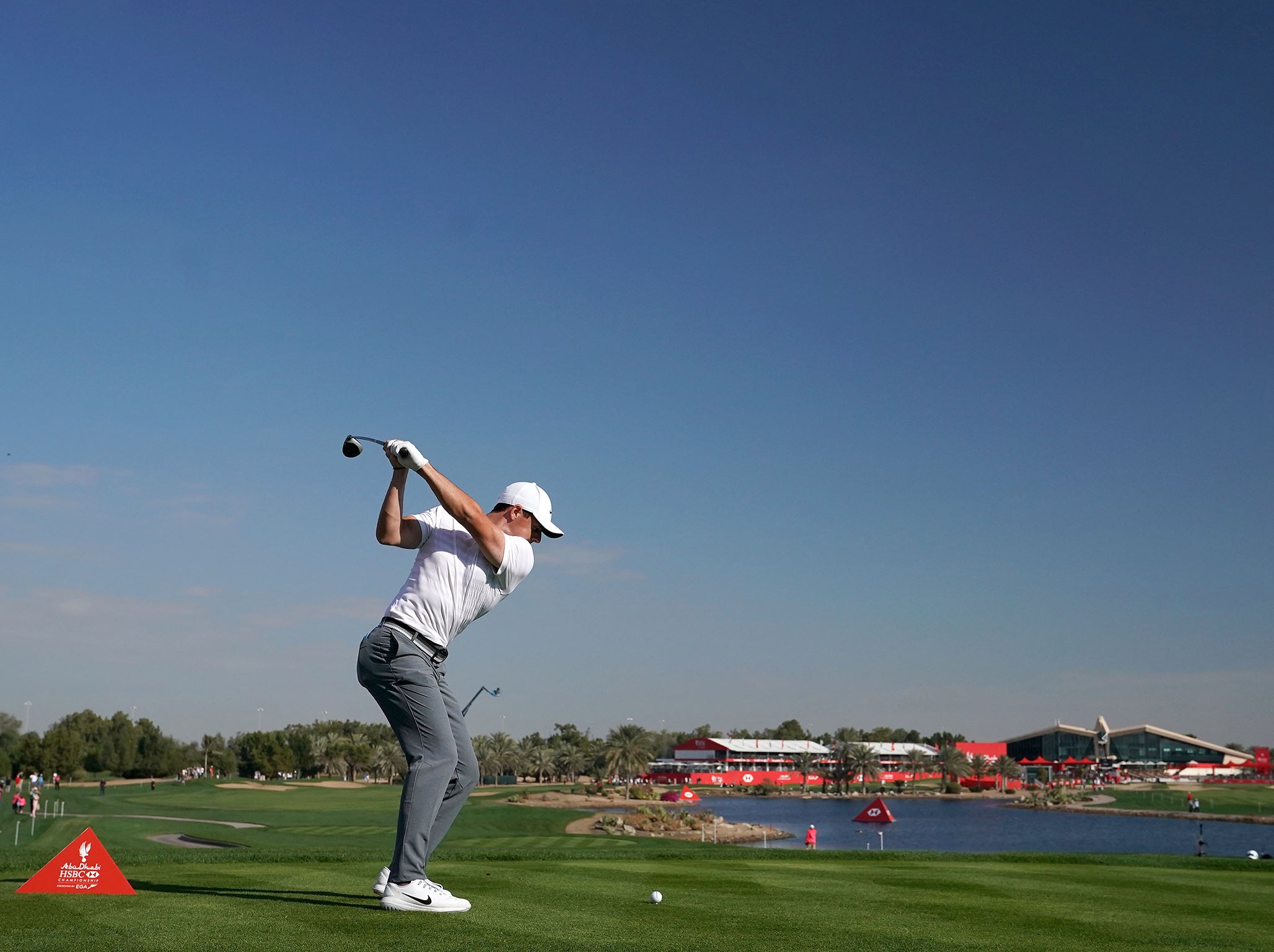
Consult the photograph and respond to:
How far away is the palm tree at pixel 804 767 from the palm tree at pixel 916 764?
16.4 meters

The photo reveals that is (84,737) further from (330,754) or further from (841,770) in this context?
(841,770)

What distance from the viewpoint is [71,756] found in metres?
111

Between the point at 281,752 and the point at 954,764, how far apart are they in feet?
325

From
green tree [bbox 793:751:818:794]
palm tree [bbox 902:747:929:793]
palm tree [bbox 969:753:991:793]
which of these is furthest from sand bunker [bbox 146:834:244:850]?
palm tree [bbox 902:747:929:793]

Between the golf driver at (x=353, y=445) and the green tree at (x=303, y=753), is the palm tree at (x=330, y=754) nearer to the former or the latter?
the green tree at (x=303, y=753)

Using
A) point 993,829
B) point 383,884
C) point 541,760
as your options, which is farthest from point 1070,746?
point 383,884

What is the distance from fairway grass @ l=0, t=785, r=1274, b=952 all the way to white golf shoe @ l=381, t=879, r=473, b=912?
0.33ft

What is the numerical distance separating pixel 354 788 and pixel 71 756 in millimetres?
35583

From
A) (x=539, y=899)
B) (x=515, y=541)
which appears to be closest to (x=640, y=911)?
(x=539, y=899)

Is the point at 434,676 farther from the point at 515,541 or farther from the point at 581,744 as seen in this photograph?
the point at 581,744

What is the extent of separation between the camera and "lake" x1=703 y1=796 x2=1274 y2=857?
7462cm

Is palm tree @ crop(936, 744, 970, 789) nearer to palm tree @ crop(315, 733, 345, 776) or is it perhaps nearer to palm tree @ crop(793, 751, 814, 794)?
palm tree @ crop(793, 751, 814, 794)

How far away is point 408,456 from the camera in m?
5.79

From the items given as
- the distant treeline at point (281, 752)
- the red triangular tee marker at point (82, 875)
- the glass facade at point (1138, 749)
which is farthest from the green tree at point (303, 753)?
the red triangular tee marker at point (82, 875)
